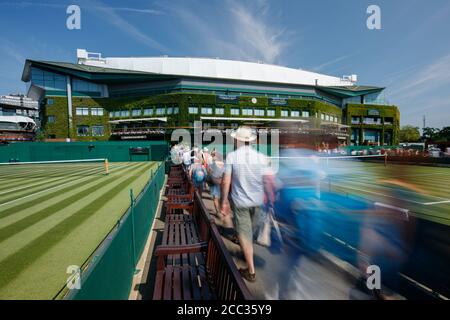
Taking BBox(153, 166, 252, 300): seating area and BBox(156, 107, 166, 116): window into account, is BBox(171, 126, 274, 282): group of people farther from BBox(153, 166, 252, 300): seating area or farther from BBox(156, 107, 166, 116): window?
BBox(156, 107, 166, 116): window

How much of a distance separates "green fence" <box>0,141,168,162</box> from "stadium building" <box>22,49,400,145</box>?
43.8 ft

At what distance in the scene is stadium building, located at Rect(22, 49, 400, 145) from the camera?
48.1 meters

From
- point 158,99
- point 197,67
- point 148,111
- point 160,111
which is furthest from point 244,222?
point 197,67

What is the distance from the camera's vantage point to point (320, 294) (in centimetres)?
355

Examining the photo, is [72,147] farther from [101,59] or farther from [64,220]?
[101,59]

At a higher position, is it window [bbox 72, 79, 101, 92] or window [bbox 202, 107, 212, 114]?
window [bbox 72, 79, 101, 92]

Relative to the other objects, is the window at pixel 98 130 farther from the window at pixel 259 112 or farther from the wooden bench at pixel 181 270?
the wooden bench at pixel 181 270

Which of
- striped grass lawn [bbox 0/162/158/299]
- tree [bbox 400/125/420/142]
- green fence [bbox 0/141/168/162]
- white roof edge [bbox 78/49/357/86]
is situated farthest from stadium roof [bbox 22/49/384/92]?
striped grass lawn [bbox 0/162/158/299]

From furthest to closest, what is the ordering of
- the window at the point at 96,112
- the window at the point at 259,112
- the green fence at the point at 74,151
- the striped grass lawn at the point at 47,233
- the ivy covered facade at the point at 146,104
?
1. the window at the point at 259,112
2. the window at the point at 96,112
3. the ivy covered facade at the point at 146,104
4. the green fence at the point at 74,151
5. the striped grass lawn at the point at 47,233

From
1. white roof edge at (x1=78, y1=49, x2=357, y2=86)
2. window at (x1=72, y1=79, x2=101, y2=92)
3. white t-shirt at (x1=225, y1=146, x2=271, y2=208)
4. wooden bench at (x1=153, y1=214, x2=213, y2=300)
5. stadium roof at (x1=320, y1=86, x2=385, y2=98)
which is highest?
white roof edge at (x1=78, y1=49, x2=357, y2=86)

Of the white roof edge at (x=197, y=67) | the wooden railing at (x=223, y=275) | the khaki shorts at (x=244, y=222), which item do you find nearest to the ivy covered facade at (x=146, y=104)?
the white roof edge at (x=197, y=67)

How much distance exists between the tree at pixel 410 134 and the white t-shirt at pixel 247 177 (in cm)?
10786

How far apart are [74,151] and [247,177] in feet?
112

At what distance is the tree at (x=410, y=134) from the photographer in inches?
3397
